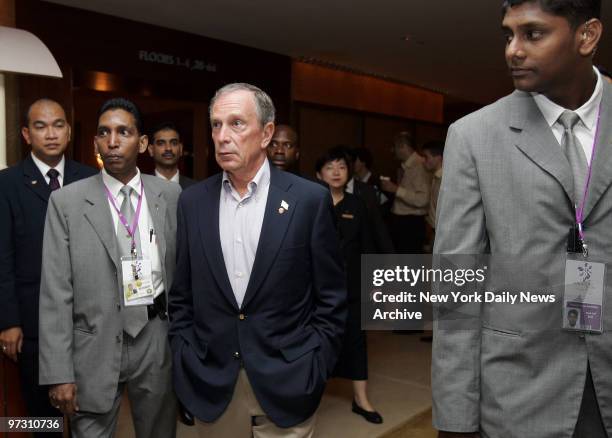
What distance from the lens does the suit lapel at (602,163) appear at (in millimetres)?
1169

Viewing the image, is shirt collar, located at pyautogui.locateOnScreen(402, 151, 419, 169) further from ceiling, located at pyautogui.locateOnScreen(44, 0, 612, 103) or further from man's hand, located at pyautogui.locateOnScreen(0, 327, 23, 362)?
man's hand, located at pyautogui.locateOnScreen(0, 327, 23, 362)

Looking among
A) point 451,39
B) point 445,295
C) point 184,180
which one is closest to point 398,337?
point 184,180

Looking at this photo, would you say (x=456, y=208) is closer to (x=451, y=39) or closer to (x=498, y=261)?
(x=498, y=261)

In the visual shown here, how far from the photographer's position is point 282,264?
177 cm

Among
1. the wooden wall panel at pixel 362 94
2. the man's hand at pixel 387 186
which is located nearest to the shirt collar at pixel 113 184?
the man's hand at pixel 387 186

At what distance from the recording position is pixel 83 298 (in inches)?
77.4

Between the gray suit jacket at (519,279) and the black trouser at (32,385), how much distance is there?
2.19 metres

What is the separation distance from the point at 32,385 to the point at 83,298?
105 cm

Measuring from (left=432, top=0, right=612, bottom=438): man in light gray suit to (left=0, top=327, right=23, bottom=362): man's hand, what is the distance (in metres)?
2.17

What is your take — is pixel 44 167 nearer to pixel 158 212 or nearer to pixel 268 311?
pixel 158 212

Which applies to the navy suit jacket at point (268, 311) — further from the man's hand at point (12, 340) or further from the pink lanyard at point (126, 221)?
the man's hand at point (12, 340)

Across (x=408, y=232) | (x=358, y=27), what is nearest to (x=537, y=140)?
(x=408, y=232)

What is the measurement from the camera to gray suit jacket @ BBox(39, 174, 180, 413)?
1.93 metres

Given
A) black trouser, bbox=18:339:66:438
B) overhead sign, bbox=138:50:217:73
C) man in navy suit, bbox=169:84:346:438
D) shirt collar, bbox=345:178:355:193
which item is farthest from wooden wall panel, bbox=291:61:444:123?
man in navy suit, bbox=169:84:346:438
